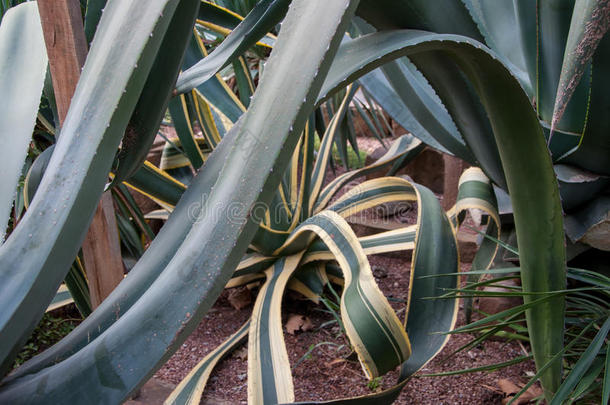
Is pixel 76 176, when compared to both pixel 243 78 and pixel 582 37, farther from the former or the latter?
pixel 243 78

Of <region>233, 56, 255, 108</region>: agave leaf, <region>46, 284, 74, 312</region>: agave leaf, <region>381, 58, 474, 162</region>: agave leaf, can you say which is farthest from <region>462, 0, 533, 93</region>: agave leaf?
<region>46, 284, 74, 312</region>: agave leaf

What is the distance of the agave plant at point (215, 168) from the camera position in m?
0.32

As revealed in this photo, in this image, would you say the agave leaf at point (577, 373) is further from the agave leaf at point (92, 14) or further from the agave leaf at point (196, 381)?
the agave leaf at point (92, 14)

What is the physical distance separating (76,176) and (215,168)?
14 cm

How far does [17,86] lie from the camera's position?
593mm

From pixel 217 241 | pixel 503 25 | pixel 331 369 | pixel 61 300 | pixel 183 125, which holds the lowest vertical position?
pixel 331 369

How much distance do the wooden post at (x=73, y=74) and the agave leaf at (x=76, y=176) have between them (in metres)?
0.35

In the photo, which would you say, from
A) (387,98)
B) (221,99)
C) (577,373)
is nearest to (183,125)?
(221,99)

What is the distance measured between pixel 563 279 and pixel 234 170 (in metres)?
0.49

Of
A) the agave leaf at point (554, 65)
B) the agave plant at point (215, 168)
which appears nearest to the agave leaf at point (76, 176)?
the agave plant at point (215, 168)

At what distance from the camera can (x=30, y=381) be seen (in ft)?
1.20

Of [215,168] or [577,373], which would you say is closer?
[215,168]

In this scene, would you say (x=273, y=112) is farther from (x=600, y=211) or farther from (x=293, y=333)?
(x=293, y=333)

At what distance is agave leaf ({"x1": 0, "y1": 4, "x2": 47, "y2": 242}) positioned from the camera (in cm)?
53
